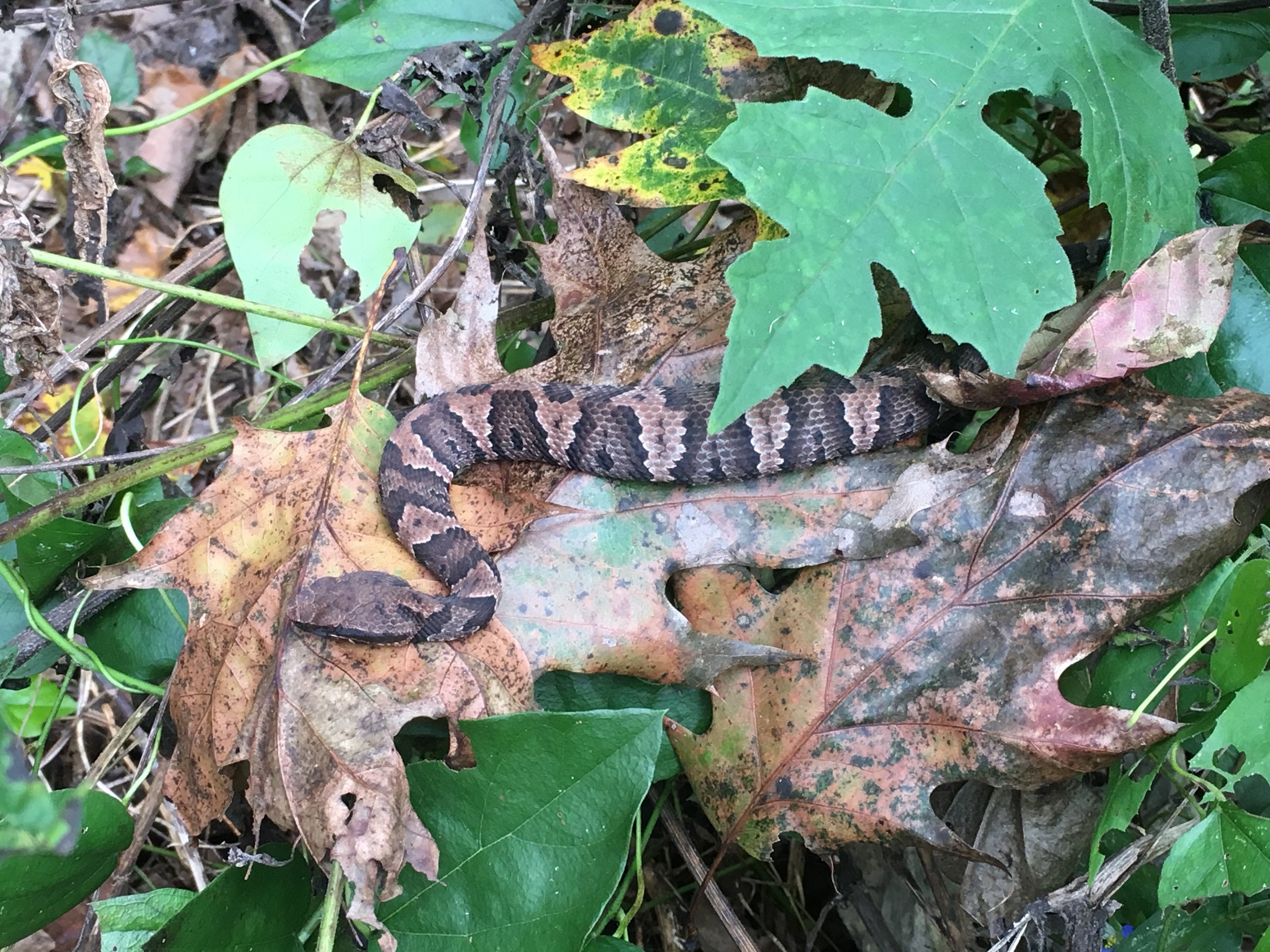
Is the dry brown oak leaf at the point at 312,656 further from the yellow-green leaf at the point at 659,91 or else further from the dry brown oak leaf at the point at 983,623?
the yellow-green leaf at the point at 659,91

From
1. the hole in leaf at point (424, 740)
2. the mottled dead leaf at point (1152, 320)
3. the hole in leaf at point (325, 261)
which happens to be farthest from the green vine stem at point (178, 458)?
the mottled dead leaf at point (1152, 320)

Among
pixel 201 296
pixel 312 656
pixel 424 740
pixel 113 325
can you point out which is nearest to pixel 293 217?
pixel 201 296

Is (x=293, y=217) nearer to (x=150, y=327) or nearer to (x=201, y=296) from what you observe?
(x=201, y=296)

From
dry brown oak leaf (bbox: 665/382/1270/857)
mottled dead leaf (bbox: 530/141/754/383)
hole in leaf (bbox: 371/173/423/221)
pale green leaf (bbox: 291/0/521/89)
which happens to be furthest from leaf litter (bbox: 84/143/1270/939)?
pale green leaf (bbox: 291/0/521/89)

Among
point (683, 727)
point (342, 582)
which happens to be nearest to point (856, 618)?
point (683, 727)

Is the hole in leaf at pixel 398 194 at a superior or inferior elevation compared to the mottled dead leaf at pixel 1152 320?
inferior
